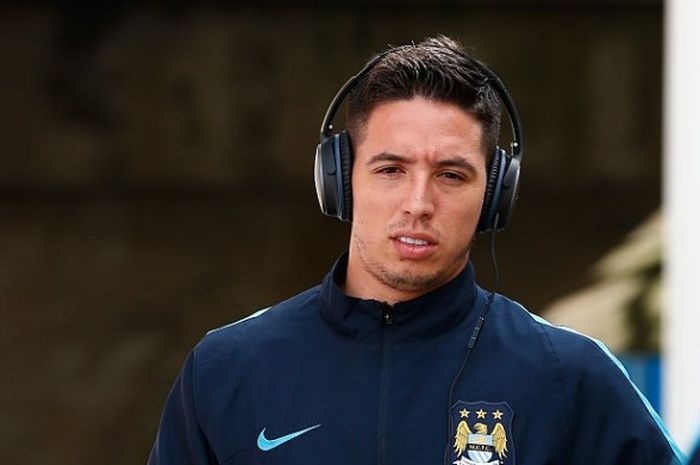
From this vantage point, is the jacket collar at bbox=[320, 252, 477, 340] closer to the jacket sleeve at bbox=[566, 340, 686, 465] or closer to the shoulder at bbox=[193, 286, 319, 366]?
the shoulder at bbox=[193, 286, 319, 366]

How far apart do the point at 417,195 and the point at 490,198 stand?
0.18 metres

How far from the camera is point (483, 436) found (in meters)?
2.89

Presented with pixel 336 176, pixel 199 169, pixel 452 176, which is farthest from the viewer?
pixel 199 169

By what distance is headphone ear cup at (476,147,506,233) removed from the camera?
3.06m

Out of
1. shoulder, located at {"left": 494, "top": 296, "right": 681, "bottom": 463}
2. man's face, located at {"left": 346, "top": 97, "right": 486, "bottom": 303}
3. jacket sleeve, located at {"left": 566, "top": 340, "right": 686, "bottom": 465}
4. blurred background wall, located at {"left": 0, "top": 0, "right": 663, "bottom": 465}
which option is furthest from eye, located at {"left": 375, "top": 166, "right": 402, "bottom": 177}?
blurred background wall, located at {"left": 0, "top": 0, "right": 663, "bottom": 465}

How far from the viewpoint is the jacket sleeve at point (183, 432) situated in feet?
9.96

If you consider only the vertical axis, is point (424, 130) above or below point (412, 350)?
above

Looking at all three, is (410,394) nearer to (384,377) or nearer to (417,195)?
(384,377)

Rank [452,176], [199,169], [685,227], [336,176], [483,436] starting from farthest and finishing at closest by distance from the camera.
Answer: [199,169] → [685,227] → [336,176] → [452,176] → [483,436]

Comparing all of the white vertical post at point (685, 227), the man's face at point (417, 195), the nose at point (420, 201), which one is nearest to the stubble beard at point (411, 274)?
the man's face at point (417, 195)

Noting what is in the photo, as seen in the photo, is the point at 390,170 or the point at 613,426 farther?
the point at 390,170

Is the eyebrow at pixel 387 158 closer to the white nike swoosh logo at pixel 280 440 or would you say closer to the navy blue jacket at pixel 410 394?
the navy blue jacket at pixel 410 394

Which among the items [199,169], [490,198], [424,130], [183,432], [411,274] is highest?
[424,130]

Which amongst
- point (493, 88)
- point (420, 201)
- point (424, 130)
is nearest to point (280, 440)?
point (420, 201)
